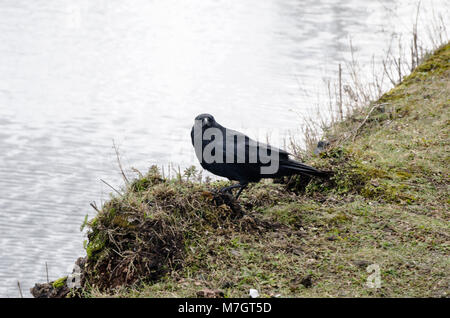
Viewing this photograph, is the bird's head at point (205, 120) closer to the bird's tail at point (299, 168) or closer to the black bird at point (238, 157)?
the black bird at point (238, 157)

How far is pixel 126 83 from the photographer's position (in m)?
11.5

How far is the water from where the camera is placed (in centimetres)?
726

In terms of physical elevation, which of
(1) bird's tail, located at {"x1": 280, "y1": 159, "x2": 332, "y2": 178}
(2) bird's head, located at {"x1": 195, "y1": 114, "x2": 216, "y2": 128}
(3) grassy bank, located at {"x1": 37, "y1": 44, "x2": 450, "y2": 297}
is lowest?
(3) grassy bank, located at {"x1": 37, "y1": 44, "x2": 450, "y2": 297}

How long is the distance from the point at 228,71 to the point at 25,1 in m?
8.25

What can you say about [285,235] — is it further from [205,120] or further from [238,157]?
[205,120]

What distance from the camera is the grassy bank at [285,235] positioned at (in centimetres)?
367

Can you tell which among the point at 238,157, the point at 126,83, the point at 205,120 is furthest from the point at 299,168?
the point at 126,83

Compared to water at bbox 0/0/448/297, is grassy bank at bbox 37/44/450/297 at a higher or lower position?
lower

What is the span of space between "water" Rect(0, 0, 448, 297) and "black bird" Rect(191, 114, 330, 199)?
237 centimetres

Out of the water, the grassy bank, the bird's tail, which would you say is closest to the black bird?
the bird's tail

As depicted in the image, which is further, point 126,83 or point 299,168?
point 126,83

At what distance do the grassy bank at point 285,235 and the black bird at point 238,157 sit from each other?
0.23 meters

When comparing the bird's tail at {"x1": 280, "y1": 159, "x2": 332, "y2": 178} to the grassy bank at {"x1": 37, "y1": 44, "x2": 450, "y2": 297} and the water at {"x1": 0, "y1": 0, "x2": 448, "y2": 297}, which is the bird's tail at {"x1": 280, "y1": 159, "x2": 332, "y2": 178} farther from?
the water at {"x1": 0, "y1": 0, "x2": 448, "y2": 297}

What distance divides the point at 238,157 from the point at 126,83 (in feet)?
24.6
